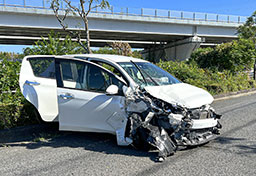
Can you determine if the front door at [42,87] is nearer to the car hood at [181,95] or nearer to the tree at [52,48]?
the car hood at [181,95]

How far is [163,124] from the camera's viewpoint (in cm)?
377

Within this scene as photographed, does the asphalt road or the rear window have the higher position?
the rear window

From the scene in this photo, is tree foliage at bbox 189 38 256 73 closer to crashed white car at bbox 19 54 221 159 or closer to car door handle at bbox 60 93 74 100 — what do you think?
crashed white car at bbox 19 54 221 159

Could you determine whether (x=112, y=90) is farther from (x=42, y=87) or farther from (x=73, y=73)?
(x=42, y=87)

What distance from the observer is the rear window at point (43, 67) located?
15.4ft

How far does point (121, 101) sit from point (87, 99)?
0.67m

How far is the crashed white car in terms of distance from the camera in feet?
12.1

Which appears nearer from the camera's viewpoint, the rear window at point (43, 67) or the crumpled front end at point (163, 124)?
the crumpled front end at point (163, 124)

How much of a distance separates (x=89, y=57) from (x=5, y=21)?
20.5 metres

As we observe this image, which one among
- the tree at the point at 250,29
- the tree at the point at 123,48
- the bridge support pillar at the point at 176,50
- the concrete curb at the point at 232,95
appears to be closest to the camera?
the concrete curb at the point at 232,95

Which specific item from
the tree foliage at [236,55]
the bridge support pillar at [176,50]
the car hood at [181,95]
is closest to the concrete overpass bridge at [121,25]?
the bridge support pillar at [176,50]

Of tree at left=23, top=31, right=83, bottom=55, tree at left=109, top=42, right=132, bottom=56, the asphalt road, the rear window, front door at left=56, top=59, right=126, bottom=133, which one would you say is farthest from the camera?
tree at left=109, top=42, right=132, bottom=56

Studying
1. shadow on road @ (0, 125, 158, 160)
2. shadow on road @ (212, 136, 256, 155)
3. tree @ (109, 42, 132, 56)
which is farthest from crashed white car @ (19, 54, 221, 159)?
tree @ (109, 42, 132, 56)

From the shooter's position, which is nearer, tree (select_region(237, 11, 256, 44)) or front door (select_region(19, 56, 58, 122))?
front door (select_region(19, 56, 58, 122))
